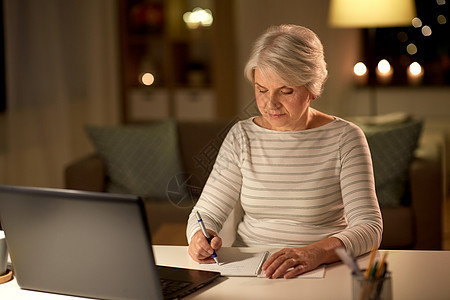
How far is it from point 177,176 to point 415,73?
2.75 metres

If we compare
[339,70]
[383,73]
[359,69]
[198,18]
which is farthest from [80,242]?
[383,73]

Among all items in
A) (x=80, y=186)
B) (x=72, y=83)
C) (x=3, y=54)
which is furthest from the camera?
(x=72, y=83)

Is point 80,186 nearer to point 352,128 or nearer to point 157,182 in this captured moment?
point 157,182

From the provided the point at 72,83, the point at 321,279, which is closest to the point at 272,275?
the point at 321,279

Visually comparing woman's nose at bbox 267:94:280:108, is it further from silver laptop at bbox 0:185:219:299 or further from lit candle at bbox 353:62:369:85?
lit candle at bbox 353:62:369:85

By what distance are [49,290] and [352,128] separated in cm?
89

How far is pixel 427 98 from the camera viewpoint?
5.57 metres

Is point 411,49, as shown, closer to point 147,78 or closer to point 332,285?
point 147,78

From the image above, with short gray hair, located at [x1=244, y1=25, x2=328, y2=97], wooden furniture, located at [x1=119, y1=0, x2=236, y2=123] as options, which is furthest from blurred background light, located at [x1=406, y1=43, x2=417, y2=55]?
short gray hair, located at [x1=244, y1=25, x2=328, y2=97]

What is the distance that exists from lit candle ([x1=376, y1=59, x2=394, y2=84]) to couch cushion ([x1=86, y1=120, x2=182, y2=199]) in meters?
2.47

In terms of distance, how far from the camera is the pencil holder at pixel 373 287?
3.85ft

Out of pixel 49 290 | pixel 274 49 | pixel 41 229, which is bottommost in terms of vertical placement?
pixel 49 290

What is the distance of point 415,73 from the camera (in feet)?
18.6

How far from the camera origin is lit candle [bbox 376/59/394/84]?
5.68m
